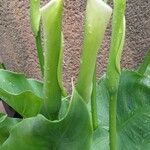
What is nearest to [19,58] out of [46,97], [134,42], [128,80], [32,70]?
[32,70]

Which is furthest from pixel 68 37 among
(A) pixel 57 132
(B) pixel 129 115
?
(A) pixel 57 132

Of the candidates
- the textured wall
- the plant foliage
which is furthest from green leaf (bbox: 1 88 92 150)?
the textured wall

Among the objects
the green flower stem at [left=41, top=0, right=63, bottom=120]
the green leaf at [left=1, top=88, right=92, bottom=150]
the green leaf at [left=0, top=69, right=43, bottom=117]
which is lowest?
the green leaf at [left=0, top=69, right=43, bottom=117]

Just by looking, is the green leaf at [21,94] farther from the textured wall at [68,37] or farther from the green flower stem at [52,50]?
the textured wall at [68,37]

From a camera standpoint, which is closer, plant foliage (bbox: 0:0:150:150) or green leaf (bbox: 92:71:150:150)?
plant foliage (bbox: 0:0:150:150)

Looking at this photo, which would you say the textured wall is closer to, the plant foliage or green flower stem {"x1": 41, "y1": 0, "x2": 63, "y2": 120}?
the plant foliage

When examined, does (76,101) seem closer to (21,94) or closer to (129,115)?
(21,94)

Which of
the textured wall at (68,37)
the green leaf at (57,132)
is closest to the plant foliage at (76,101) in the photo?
the green leaf at (57,132)
